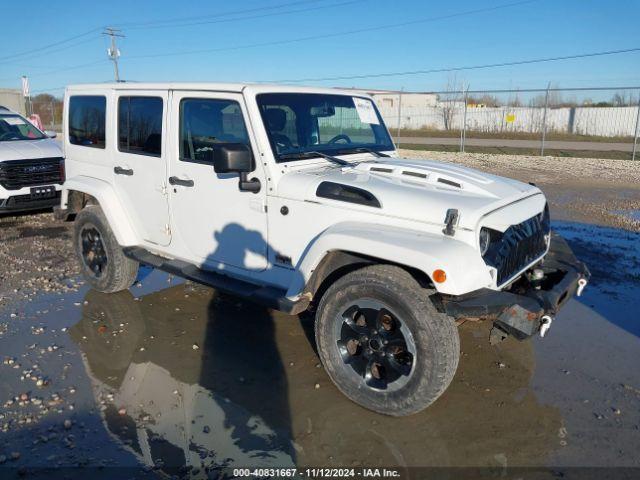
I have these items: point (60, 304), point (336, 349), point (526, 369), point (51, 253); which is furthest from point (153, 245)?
point (526, 369)

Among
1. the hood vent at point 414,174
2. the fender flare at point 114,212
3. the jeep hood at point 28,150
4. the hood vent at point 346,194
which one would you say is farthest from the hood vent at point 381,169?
the jeep hood at point 28,150

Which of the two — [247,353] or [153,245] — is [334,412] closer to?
[247,353]

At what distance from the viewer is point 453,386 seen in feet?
12.6

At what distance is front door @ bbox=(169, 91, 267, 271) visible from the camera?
410cm

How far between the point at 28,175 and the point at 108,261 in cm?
445

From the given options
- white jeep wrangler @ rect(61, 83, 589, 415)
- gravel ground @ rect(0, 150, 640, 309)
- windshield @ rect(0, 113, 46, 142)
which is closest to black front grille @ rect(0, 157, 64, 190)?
gravel ground @ rect(0, 150, 640, 309)

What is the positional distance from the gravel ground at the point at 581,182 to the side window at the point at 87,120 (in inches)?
291

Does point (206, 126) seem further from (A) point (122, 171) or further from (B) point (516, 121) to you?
(B) point (516, 121)

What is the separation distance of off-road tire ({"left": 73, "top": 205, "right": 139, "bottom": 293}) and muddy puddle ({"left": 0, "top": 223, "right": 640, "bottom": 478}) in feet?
1.13

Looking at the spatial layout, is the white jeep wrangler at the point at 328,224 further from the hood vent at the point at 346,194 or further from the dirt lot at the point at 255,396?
the dirt lot at the point at 255,396

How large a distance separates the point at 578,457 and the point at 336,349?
5.26 ft

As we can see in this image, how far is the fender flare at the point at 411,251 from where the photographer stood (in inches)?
119

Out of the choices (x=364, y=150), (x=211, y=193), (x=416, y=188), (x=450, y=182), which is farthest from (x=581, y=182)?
(x=211, y=193)

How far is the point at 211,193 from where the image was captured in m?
4.32
